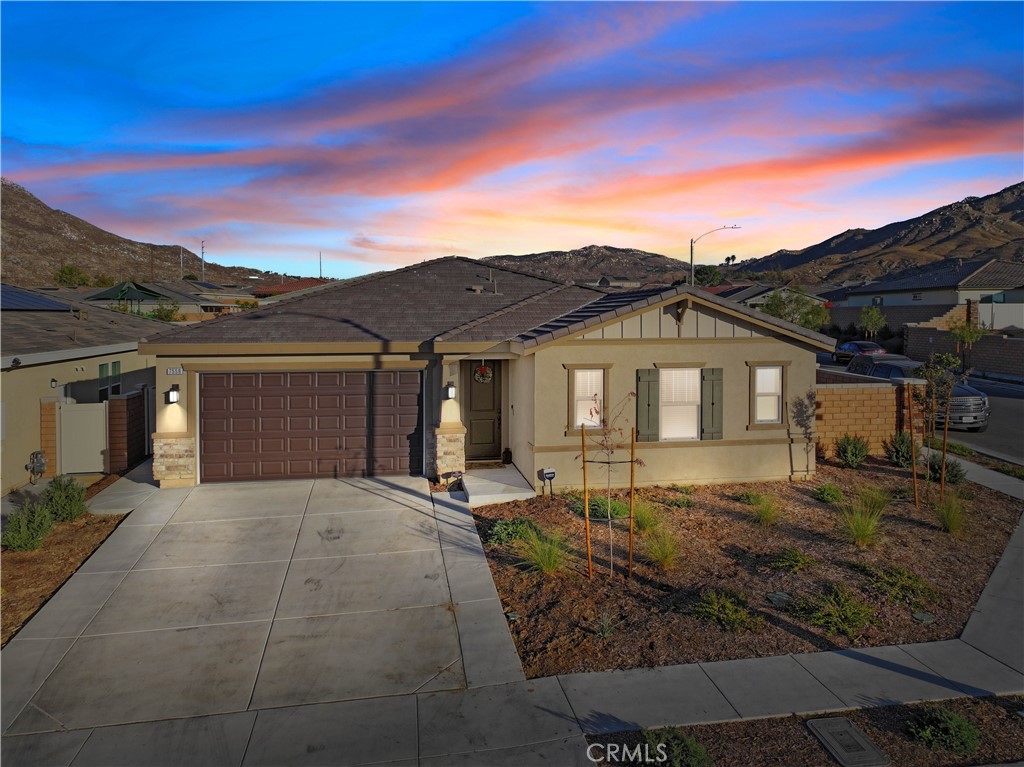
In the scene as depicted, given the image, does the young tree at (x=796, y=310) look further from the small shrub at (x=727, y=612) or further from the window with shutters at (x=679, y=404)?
the small shrub at (x=727, y=612)

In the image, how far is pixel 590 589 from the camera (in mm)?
8070

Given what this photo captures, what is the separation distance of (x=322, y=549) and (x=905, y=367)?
66.1ft

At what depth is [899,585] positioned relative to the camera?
811cm

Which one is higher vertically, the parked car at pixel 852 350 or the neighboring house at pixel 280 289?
the neighboring house at pixel 280 289

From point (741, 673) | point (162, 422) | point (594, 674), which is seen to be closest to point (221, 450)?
point (162, 422)

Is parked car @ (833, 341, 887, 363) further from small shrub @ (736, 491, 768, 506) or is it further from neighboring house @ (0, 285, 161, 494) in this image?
neighboring house @ (0, 285, 161, 494)

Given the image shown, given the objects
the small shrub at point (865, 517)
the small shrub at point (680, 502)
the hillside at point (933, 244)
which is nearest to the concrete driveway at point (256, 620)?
the small shrub at point (680, 502)

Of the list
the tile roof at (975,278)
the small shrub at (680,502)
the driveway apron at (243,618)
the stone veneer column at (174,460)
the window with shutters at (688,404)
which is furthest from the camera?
the tile roof at (975,278)

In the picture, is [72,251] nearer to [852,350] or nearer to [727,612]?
[852,350]

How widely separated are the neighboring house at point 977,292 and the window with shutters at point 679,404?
139ft

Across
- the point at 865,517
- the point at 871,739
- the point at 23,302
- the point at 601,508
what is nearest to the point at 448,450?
the point at 601,508

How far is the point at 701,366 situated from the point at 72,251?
129448 mm

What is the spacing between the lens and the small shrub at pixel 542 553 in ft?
27.9

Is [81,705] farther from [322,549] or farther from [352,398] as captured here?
[352,398]
